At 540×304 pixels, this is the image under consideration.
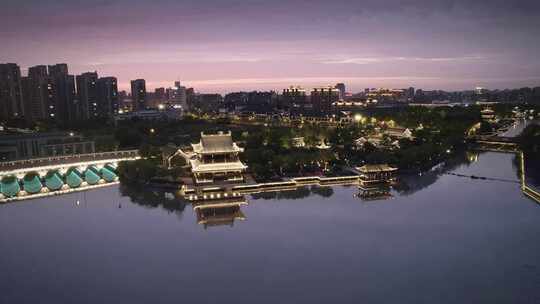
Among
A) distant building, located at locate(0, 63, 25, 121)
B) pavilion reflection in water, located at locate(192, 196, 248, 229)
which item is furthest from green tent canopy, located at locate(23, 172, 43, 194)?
distant building, located at locate(0, 63, 25, 121)

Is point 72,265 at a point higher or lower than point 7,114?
lower

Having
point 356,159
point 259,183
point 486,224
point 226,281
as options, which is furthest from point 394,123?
point 226,281

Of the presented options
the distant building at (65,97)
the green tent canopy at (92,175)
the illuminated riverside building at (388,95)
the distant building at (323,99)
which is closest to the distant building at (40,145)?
the green tent canopy at (92,175)

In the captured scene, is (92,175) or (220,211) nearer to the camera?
(220,211)

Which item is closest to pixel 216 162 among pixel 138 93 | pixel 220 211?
pixel 220 211

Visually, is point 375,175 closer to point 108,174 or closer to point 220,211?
point 220,211

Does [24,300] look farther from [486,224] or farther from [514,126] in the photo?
[514,126]
